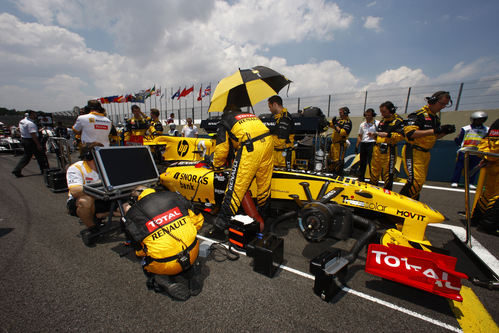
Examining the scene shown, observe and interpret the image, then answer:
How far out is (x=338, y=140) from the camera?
7.02 m

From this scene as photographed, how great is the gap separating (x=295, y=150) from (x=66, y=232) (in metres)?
5.09

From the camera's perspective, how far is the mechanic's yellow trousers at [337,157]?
23.1ft

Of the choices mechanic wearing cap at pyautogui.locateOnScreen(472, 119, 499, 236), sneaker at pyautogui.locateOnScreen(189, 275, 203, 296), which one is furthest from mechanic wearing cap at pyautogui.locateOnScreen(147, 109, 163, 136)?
mechanic wearing cap at pyautogui.locateOnScreen(472, 119, 499, 236)

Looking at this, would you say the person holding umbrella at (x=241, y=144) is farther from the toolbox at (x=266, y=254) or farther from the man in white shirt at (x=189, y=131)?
the man in white shirt at (x=189, y=131)

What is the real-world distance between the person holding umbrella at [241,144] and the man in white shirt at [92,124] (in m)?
2.60

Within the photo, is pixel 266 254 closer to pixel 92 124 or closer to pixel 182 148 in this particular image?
pixel 182 148

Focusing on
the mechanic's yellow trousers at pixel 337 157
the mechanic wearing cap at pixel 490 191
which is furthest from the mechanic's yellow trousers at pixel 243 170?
the mechanic's yellow trousers at pixel 337 157

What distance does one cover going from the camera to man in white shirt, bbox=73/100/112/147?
13.7 ft

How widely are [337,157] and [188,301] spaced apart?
6.39 metres

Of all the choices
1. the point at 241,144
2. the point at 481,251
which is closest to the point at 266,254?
the point at 241,144

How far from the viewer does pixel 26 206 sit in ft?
14.6

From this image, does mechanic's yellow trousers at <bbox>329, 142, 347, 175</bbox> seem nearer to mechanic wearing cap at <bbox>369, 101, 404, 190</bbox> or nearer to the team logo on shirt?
mechanic wearing cap at <bbox>369, 101, 404, 190</bbox>

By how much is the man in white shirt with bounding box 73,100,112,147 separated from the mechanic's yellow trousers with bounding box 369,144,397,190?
566cm

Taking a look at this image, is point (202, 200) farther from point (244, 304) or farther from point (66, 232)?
point (66, 232)
